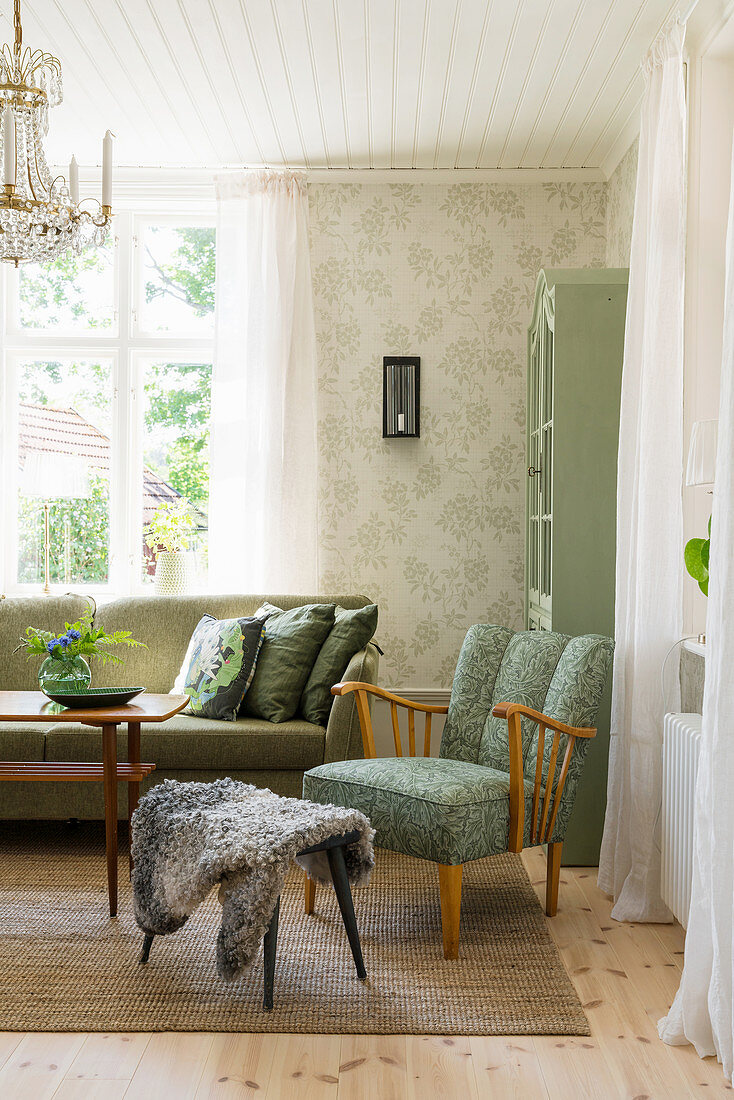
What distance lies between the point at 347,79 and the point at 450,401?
1.44 m

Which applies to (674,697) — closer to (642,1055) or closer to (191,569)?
(642,1055)

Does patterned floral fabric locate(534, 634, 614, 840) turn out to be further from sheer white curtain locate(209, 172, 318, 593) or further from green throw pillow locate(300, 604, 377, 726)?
sheer white curtain locate(209, 172, 318, 593)

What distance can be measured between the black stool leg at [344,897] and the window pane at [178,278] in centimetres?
286

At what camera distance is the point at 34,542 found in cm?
444

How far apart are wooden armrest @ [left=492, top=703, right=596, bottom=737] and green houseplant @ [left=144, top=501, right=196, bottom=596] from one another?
79.5 inches

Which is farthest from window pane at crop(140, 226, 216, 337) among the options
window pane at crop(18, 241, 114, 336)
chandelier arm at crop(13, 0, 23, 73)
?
chandelier arm at crop(13, 0, 23, 73)

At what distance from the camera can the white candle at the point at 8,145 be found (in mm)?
2369

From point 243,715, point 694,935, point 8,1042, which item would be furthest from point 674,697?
point 8,1042

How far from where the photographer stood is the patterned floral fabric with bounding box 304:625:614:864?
254 centimetres

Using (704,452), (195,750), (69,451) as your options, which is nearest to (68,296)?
(69,451)

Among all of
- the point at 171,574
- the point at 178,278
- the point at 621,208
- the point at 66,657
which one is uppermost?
the point at 621,208

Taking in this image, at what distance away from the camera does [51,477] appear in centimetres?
407

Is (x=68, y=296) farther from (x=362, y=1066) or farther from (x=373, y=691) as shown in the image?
(x=362, y=1066)

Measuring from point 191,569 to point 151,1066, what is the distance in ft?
8.33
